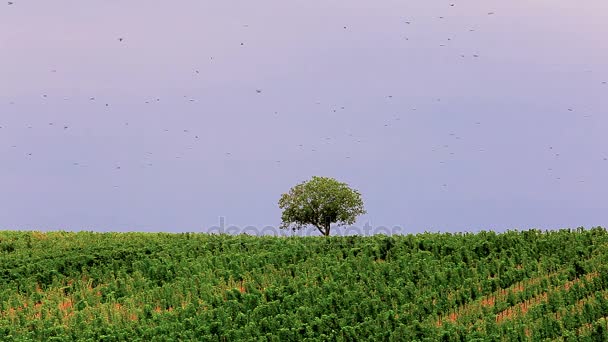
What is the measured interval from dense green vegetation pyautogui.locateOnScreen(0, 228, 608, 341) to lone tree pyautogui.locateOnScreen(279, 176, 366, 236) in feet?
67.1

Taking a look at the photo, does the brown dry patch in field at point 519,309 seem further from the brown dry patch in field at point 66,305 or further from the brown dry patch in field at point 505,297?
the brown dry patch in field at point 66,305

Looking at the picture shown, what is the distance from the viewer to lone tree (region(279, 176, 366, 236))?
4762 centimetres

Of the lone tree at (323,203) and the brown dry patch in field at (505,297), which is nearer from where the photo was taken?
the brown dry patch in field at (505,297)

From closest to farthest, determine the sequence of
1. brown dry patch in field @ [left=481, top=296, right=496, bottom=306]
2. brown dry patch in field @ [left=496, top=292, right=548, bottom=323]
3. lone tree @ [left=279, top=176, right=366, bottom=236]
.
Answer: brown dry patch in field @ [left=496, top=292, right=548, bottom=323] < brown dry patch in field @ [left=481, top=296, right=496, bottom=306] < lone tree @ [left=279, top=176, right=366, bottom=236]

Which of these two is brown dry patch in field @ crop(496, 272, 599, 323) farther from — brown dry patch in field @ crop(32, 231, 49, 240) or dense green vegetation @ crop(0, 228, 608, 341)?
brown dry patch in field @ crop(32, 231, 49, 240)

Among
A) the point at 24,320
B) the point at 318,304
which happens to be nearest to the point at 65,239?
the point at 24,320

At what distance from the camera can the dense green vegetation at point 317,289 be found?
17.3 meters

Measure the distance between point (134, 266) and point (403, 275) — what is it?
30.7 ft

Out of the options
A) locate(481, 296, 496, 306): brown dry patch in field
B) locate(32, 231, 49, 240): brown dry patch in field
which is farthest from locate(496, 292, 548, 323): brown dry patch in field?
locate(32, 231, 49, 240): brown dry patch in field

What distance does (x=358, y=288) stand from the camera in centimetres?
1945

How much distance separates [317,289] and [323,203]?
92.7ft

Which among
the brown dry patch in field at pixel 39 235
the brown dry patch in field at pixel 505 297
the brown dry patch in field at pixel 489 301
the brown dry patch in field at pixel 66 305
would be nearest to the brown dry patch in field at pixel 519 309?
the brown dry patch in field at pixel 505 297

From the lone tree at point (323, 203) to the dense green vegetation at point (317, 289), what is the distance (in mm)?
20456

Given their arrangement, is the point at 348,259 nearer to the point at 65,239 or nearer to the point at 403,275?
the point at 403,275
